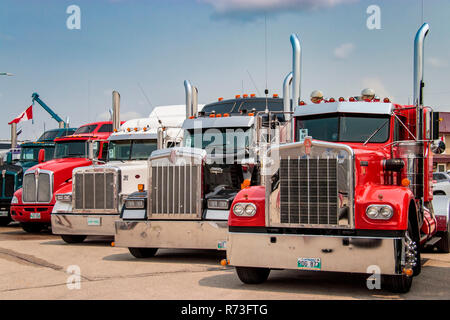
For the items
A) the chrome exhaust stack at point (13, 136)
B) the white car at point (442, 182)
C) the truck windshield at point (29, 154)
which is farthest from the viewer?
the white car at point (442, 182)

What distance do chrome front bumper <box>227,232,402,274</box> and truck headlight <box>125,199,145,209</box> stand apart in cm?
346

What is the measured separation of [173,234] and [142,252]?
123 centimetres

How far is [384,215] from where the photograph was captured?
757 centimetres

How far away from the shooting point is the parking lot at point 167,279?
26.1 feet

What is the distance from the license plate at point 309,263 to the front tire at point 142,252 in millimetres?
4819

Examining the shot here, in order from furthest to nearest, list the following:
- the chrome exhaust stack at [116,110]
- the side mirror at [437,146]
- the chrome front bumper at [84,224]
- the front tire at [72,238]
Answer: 1. the chrome exhaust stack at [116,110]
2. the front tire at [72,238]
3. the chrome front bumper at [84,224]
4. the side mirror at [437,146]

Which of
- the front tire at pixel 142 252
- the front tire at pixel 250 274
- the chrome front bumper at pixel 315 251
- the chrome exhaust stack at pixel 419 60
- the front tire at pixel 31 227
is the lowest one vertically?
the front tire at pixel 31 227

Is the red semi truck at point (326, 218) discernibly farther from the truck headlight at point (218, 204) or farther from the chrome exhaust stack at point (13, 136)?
the chrome exhaust stack at point (13, 136)

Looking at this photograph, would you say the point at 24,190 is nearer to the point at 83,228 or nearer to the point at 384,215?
the point at 83,228

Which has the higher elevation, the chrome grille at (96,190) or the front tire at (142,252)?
the chrome grille at (96,190)

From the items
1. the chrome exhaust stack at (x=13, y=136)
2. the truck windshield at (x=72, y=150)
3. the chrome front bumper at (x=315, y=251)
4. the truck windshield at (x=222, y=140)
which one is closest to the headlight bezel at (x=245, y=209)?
the chrome front bumper at (x=315, y=251)

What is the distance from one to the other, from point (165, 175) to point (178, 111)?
8130 mm

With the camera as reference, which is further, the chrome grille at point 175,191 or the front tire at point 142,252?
the front tire at point 142,252
